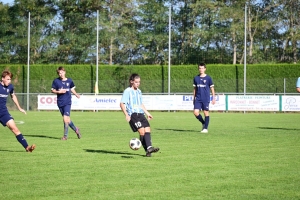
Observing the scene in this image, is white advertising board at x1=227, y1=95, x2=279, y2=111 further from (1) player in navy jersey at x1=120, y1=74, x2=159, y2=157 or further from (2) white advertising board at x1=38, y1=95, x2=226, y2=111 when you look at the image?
(1) player in navy jersey at x1=120, y1=74, x2=159, y2=157

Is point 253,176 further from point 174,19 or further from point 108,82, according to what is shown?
point 174,19

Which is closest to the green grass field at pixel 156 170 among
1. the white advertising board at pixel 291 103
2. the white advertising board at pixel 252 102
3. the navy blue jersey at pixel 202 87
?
the navy blue jersey at pixel 202 87

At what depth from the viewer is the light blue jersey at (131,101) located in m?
11.8

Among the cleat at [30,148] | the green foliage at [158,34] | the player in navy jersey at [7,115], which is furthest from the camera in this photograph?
the green foliage at [158,34]

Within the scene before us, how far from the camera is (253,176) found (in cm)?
883

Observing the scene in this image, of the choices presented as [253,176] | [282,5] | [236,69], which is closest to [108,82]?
[236,69]

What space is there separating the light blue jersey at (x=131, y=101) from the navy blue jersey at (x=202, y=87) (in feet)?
22.8

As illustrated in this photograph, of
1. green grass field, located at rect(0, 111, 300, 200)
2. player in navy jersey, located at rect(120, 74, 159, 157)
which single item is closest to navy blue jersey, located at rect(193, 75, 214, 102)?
green grass field, located at rect(0, 111, 300, 200)

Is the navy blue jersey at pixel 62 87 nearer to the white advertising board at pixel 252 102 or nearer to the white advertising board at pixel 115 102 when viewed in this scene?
the white advertising board at pixel 115 102

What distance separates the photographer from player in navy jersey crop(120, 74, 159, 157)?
11633 mm

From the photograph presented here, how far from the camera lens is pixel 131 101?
1177 cm

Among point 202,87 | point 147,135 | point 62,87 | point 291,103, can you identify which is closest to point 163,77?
point 291,103

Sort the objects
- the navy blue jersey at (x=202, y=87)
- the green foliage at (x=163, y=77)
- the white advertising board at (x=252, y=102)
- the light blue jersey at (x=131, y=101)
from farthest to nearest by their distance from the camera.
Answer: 1. the green foliage at (x=163, y=77)
2. the white advertising board at (x=252, y=102)
3. the navy blue jersey at (x=202, y=87)
4. the light blue jersey at (x=131, y=101)

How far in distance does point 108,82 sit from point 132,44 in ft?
18.7
